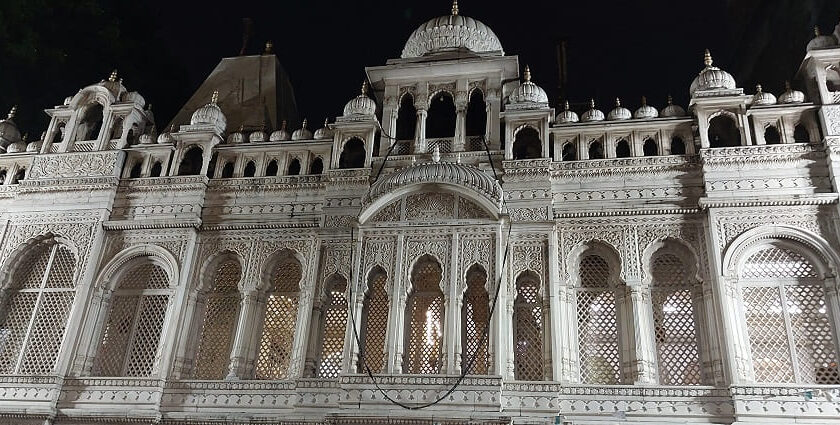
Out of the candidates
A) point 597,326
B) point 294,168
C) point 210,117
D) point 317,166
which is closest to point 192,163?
point 210,117

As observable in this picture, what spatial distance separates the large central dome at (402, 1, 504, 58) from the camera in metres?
13.0

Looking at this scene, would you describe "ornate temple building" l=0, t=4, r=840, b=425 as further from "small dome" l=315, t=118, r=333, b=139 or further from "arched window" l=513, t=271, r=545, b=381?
"small dome" l=315, t=118, r=333, b=139

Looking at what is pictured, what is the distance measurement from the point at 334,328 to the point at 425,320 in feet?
5.34

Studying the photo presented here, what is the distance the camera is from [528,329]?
10.5 metres

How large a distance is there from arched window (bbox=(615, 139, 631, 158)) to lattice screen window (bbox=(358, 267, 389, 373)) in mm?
4862

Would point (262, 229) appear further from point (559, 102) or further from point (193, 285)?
point (559, 102)

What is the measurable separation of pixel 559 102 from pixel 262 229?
814 centimetres

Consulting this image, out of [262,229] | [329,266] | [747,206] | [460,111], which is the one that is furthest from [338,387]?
[747,206]

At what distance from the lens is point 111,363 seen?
1176 cm

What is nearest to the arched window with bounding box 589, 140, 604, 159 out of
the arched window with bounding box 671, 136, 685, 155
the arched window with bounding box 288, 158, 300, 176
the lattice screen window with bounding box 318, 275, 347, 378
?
Result: the arched window with bounding box 671, 136, 685, 155

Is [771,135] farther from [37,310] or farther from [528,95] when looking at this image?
[37,310]

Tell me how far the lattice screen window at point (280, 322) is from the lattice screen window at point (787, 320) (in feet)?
24.7

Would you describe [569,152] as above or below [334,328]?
above

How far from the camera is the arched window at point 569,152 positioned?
1189cm
